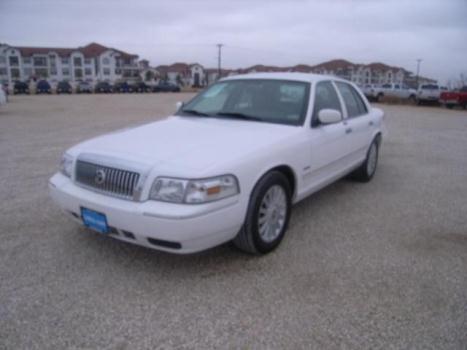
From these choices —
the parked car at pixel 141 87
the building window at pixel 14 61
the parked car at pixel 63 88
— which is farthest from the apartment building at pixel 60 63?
the parked car at pixel 63 88

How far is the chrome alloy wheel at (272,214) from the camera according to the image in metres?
3.23

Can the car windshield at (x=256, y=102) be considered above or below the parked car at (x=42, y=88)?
below

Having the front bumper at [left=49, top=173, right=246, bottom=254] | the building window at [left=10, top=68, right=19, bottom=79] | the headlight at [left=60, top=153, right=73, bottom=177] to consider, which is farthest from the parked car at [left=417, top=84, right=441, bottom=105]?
the building window at [left=10, top=68, right=19, bottom=79]

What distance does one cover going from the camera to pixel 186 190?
2645 mm

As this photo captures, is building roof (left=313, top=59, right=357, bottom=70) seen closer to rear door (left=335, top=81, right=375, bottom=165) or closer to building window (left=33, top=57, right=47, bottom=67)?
building window (left=33, top=57, right=47, bottom=67)

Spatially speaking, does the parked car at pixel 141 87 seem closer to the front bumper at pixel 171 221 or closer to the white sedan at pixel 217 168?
the white sedan at pixel 217 168

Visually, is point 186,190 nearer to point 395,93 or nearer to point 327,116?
point 327,116

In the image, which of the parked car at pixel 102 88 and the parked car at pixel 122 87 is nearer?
the parked car at pixel 102 88

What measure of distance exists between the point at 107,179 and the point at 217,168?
873mm

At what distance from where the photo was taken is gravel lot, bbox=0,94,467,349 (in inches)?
91.3

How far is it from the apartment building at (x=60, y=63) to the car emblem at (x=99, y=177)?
86.1m

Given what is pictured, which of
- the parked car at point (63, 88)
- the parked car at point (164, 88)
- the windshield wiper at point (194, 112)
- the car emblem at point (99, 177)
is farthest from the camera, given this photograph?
the parked car at point (164, 88)

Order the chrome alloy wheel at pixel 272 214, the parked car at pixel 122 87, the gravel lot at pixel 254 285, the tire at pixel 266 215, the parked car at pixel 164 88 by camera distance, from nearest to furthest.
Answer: the gravel lot at pixel 254 285, the tire at pixel 266 215, the chrome alloy wheel at pixel 272 214, the parked car at pixel 122 87, the parked car at pixel 164 88

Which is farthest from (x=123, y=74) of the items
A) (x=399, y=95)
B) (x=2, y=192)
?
(x=2, y=192)
